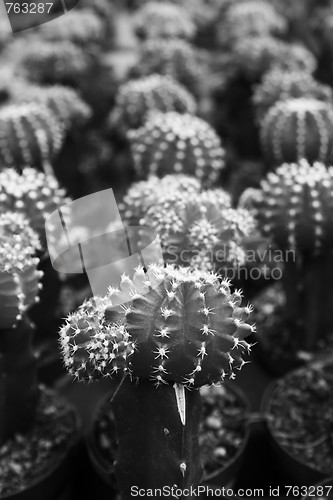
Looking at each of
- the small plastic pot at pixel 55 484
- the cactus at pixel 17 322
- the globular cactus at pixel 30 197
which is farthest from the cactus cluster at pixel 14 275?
the small plastic pot at pixel 55 484

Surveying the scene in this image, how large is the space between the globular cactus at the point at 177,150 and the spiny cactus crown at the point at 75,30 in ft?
5.84

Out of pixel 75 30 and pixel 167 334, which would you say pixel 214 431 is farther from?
pixel 75 30

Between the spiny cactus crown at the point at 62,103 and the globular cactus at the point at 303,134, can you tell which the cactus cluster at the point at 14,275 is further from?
the spiny cactus crown at the point at 62,103

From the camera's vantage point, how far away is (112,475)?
1.43 m

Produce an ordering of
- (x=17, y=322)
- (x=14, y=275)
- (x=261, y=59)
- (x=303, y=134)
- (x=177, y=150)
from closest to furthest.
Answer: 1. (x=14, y=275)
2. (x=17, y=322)
3. (x=177, y=150)
4. (x=303, y=134)
5. (x=261, y=59)

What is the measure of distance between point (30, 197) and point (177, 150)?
58 centimetres

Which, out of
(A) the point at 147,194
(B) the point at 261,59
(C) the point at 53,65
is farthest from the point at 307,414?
(C) the point at 53,65

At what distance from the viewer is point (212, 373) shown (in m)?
1.06

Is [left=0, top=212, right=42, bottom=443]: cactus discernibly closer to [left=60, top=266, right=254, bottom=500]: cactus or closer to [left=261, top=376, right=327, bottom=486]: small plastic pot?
[left=60, top=266, right=254, bottom=500]: cactus

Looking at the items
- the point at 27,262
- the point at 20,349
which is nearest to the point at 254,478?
the point at 20,349

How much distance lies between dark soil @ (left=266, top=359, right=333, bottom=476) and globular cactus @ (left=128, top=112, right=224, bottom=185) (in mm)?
707

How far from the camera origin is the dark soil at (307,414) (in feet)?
5.13

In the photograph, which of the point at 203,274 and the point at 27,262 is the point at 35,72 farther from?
the point at 203,274

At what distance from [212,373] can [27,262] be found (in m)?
0.49
